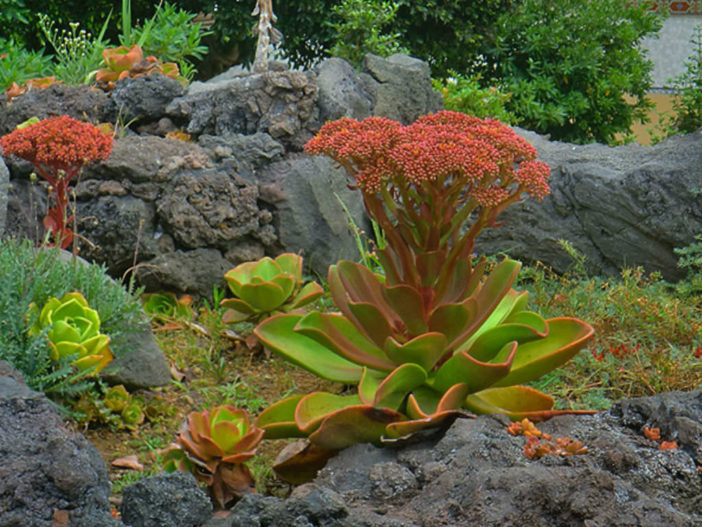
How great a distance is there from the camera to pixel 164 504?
8.39 ft

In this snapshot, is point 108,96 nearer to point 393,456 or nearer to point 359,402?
point 359,402

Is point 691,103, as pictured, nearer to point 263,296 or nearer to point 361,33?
point 361,33

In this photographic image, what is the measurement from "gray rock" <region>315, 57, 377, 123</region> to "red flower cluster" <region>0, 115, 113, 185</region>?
6.96 ft

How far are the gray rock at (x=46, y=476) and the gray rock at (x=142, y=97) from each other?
4180 mm

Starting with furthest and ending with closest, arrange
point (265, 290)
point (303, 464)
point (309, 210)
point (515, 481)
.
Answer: point (309, 210) → point (265, 290) → point (303, 464) → point (515, 481)

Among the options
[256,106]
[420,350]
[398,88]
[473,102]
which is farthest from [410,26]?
[420,350]

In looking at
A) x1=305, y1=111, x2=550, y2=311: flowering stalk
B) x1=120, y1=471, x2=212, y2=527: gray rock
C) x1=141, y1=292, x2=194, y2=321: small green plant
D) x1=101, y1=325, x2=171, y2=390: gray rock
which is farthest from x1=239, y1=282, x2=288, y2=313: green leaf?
x1=120, y1=471, x2=212, y2=527: gray rock

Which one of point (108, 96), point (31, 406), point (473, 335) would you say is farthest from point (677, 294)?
point (31, 406)

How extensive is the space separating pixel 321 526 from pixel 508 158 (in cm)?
194

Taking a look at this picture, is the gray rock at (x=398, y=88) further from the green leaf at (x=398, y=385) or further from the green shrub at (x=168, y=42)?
the green leaf at (x=398, y=385)

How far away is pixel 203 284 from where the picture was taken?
5680mm

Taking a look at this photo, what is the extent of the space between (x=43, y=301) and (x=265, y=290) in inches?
46.2

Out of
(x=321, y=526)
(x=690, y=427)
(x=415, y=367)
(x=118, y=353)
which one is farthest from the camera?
(x=118, y=353)

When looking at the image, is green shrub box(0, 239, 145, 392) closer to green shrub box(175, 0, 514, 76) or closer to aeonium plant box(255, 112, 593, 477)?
aeonium plant box(255, 112, 593, 477)
